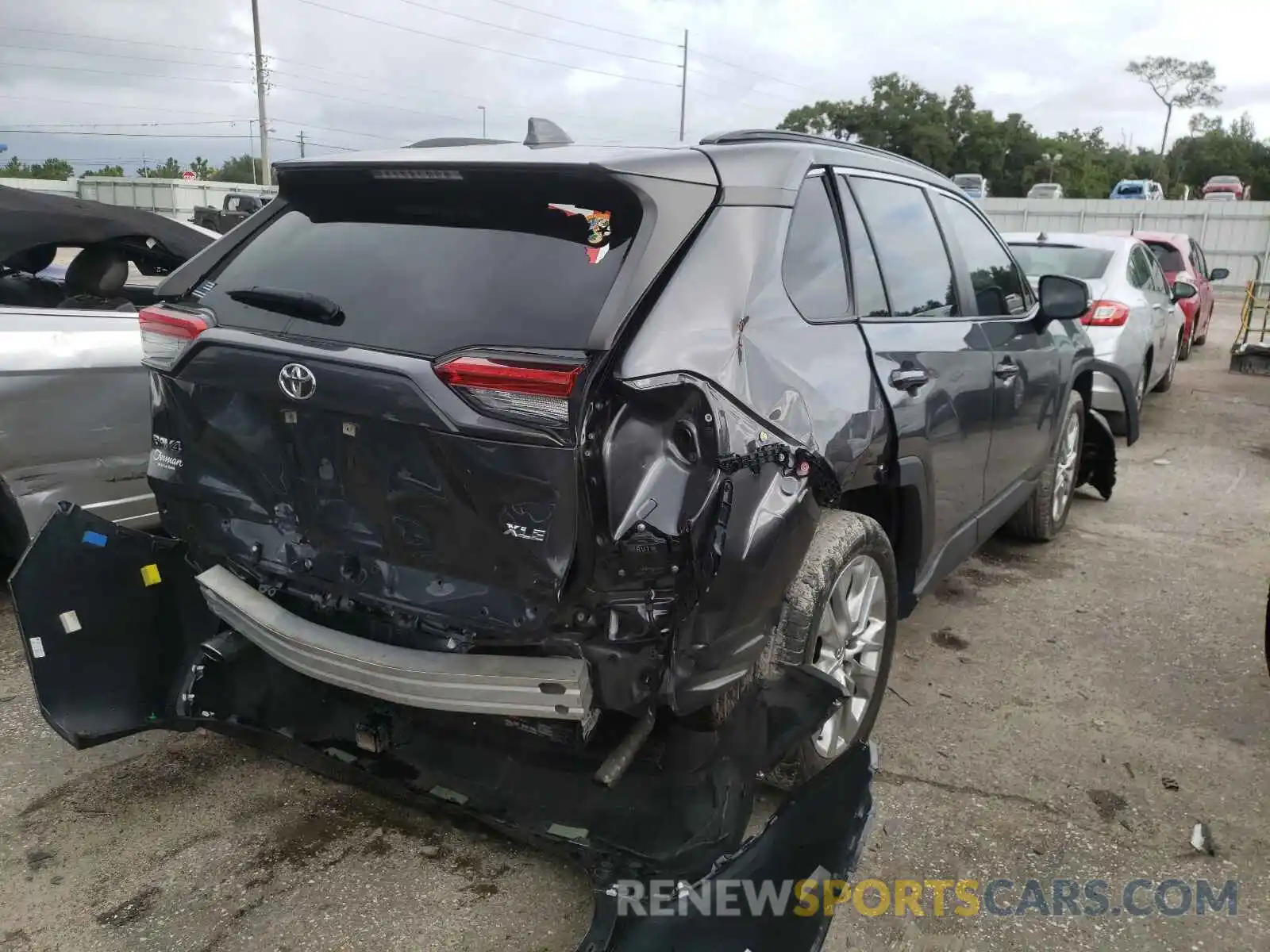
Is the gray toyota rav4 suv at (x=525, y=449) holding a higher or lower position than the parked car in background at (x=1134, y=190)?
lower

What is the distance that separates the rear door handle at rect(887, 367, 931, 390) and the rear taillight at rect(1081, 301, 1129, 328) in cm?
503

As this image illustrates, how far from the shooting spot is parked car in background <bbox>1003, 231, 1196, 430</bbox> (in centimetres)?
745

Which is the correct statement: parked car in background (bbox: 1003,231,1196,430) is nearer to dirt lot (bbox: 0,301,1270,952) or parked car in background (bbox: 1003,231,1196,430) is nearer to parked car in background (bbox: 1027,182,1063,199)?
dirt lot (bbox: 0,301,1270,952)

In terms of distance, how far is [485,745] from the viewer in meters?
2.64

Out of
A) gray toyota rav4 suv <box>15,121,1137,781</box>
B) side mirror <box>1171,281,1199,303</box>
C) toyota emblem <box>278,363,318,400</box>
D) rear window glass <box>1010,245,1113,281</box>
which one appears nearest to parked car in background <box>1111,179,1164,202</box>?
side mirror <box>1171,281,1199,303</box>

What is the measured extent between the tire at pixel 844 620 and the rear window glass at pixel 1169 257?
1039 cm

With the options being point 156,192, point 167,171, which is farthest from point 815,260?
point 167,171

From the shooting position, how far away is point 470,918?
248 centimetres

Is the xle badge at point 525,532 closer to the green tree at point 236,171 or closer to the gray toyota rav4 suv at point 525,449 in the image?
the gray toyota rav4 suv at point 525,449

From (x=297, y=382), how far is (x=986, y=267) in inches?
121

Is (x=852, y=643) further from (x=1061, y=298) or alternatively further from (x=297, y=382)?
(x=1061, y=298)

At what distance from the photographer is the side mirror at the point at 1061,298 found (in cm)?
430

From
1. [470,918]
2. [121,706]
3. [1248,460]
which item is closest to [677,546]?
[470,918]

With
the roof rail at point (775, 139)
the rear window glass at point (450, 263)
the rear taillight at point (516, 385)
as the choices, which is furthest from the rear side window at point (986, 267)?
the rear taillight at point (516, 385)
